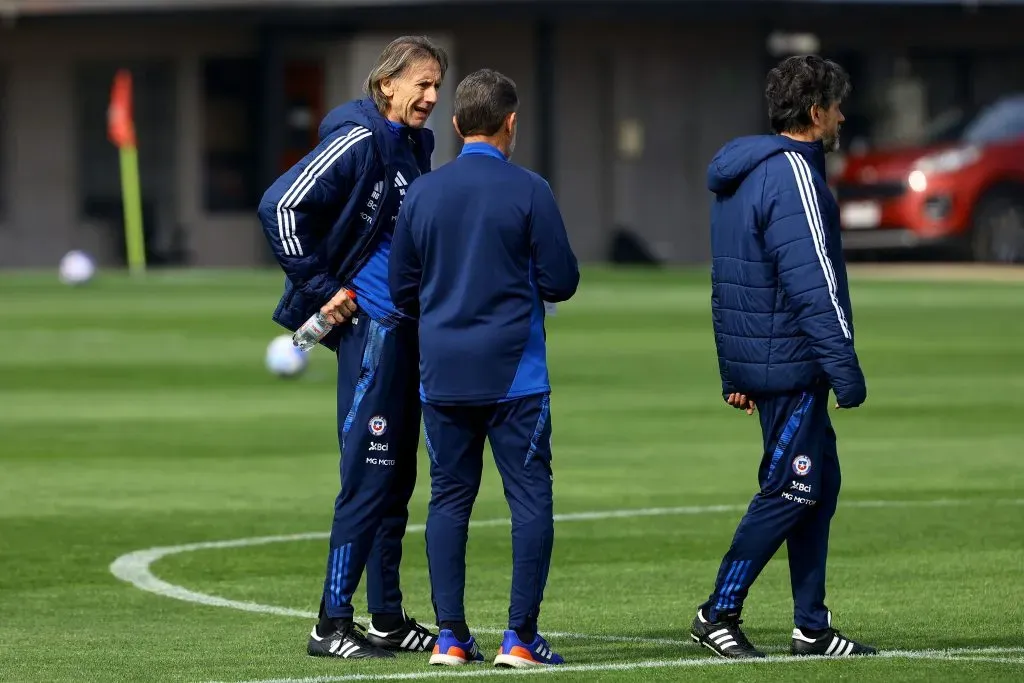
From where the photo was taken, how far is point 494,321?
23.6ft

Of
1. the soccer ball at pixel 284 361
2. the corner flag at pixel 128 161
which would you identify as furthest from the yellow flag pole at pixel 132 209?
the soccer ball at pixel 284 361

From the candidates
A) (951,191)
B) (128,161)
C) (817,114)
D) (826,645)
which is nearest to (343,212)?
(817,114)

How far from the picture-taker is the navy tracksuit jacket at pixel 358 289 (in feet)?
24.8

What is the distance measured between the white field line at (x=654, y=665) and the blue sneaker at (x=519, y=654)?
34mm

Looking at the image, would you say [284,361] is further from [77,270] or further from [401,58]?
[77,270]

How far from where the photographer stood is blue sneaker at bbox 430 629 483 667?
285 inches

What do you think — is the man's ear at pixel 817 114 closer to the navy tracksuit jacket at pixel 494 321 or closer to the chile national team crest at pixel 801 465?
the navy tracksuit jacket at pixel 494 321

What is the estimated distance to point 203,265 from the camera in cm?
3822

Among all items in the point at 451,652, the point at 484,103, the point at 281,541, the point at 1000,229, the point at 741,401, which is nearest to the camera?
the point at 484,103

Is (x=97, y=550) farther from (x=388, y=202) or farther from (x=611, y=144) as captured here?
(x=611, y=144)

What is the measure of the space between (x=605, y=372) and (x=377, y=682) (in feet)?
39.8

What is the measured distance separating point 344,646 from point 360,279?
45.3 inches

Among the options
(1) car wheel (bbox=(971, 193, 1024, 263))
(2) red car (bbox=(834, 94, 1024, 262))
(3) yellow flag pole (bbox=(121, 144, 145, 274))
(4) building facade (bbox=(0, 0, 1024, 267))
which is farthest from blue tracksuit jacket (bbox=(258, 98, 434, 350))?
(4) building facade (bbox=(0, 0, 1024, 267))

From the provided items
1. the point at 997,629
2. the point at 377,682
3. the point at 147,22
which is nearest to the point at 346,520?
the point at 377,682
